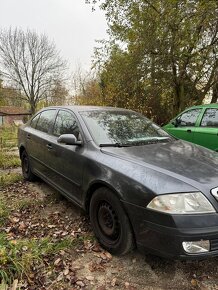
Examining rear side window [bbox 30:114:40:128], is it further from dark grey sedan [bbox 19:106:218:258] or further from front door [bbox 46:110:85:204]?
front door [bbox 46:110:85:204]

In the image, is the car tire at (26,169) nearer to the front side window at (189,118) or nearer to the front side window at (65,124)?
the front side window at (65,124)

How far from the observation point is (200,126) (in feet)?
20.6

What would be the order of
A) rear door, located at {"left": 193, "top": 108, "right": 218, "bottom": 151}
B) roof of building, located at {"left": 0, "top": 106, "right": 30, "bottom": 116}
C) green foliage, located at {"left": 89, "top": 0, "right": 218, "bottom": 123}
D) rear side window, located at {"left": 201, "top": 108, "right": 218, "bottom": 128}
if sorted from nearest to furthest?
rear door, located at {"left": 193, "top": 108, "right": 218, "bottom": 151}
rear side window, located at {"left": 201, "top": 108, "right": 218, "bottom": 128}
green foliage, located at {"left": 89, "top": 0, "right": 218, "bottom": 123}
roof of building, located at {"left": 0, "top": 106, "right": 30, "bottom": 116}

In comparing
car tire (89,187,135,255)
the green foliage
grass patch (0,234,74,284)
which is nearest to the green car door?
car tire (89,187,135,255)

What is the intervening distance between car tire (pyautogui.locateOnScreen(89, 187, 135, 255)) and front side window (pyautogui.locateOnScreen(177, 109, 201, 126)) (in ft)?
13.0

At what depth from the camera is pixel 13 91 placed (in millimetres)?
42844

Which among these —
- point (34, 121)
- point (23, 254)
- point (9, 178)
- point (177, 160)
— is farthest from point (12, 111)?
point (177, 160)

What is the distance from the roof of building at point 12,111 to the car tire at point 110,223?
49057 millimetres

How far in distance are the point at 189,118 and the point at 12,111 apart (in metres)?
48.6

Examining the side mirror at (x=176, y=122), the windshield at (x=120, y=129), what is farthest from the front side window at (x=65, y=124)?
the side mirror at (x=176, y=122)

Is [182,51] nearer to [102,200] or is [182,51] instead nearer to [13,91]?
[102,200]

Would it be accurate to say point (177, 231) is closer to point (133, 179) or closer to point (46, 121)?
point (133, 179)

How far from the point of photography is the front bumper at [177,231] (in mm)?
2428

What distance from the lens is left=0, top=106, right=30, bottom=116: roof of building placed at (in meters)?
49.5
